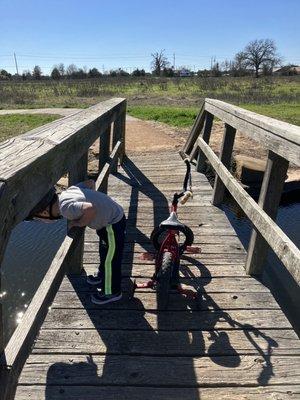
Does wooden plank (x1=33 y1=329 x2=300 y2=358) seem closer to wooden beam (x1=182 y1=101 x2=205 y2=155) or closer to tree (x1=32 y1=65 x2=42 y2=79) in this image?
wooden beam (x1=182 y1=101 x2=205 y2=155)

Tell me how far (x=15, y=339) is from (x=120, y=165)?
256 inches

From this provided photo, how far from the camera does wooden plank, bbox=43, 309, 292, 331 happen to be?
3.12m

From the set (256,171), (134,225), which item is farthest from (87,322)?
(256,171)

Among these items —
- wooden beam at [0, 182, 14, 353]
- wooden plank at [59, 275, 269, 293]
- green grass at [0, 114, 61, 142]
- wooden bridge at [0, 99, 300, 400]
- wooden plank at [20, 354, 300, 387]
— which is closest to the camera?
wooden beam at [0, 182, 14, 353]

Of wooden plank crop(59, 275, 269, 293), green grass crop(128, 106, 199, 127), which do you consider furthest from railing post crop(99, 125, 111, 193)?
green grass crop(128, 106, 199, 127)

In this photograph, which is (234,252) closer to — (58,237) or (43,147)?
(43,147)

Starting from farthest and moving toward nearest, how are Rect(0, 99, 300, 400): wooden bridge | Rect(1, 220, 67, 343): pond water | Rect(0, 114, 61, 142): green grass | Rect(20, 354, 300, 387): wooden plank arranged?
1. Rect(0, 114, 61, 142): green grass
2. Rect(1, 220, 67, 343): pond water
3. Rect(20, 354, 300, 387): wooden plank
4. Rect(0, 99, 300, 400): wooden bridge

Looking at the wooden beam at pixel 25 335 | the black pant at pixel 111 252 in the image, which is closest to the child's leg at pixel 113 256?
the black pant at pixel 111 252

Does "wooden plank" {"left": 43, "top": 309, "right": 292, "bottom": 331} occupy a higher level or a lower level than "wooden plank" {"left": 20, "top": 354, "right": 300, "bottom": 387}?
lower

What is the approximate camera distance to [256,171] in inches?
344

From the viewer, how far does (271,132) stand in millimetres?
3166

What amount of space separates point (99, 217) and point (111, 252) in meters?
0.31

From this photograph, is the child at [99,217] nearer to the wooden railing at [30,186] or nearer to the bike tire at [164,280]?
the wooden railing at [30,186]

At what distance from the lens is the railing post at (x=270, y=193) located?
3.36 meters
